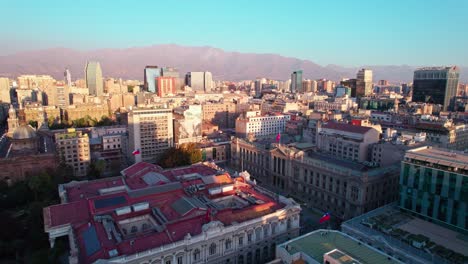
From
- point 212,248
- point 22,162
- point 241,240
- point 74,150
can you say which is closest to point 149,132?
point 74,150

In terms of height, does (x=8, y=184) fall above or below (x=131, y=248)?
below

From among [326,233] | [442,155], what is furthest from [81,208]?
[442,155]

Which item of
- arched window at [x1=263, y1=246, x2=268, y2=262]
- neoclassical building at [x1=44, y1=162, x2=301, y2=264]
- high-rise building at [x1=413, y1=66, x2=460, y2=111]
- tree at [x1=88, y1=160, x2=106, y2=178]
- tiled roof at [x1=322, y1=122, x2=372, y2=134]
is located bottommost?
arched window at [x1=263, y1=246, x2=268, y2=262]

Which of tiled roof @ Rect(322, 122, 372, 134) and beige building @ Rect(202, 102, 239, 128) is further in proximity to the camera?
beige building @ Rect(202, 102, 239, 128)

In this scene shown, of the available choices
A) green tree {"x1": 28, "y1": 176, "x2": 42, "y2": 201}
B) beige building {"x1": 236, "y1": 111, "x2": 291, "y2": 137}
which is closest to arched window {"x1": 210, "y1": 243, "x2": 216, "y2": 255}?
green tree {"x1": 28, "y1": 176, "x2": 42, "y2": 201}

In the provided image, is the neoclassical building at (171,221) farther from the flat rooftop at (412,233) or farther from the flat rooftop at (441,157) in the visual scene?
the flat rooftop at (441,157)

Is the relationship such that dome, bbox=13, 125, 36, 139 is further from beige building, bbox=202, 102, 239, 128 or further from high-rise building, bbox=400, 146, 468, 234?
high-rise building, bbox=400, 146, 468, 234

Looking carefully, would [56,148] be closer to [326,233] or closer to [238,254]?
[238,254]
